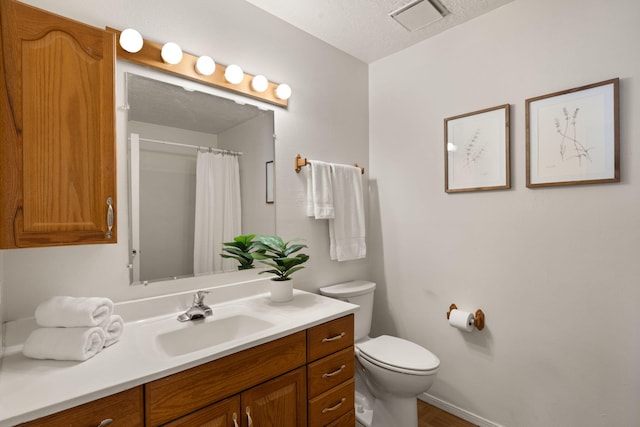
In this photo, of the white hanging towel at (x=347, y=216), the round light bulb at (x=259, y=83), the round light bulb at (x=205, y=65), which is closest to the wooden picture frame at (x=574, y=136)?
the white hanging towel at (x=347, y=216)

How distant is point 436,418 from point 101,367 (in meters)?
1.96

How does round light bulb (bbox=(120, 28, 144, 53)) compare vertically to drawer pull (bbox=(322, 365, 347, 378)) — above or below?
above

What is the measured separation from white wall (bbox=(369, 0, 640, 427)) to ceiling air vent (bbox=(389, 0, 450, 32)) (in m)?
0.22

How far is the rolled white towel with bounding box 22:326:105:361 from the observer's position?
3.15 feet

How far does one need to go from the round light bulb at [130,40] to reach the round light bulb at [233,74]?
0.41 meters

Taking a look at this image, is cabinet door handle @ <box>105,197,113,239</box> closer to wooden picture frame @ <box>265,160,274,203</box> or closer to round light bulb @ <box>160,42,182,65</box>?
round light bulb @ <box>160,42,182,65</box>

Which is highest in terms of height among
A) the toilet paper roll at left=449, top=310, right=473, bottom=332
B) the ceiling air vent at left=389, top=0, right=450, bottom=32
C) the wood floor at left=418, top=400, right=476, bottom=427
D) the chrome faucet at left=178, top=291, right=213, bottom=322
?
the ceiling air vent at left=389, top=0, right=450, bottom=32

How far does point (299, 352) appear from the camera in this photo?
1303 millimetres

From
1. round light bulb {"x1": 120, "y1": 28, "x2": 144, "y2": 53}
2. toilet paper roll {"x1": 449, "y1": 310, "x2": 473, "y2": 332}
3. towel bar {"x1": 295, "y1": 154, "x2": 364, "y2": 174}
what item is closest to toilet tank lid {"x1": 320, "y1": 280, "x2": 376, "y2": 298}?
toilet paper roll {"x1": 449, "y1": 310, "x2": 473, "y2": 332}

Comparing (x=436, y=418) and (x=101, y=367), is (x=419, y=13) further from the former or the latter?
(x=436, y=418)

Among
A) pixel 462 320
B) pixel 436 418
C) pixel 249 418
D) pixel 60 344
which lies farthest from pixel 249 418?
pixel 436 418

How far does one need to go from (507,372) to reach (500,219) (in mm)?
893

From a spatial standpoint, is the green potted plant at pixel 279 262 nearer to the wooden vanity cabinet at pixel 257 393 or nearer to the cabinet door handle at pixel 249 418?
the wooden vanity cabinet at pixel 257 393

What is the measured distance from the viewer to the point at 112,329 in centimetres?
111
